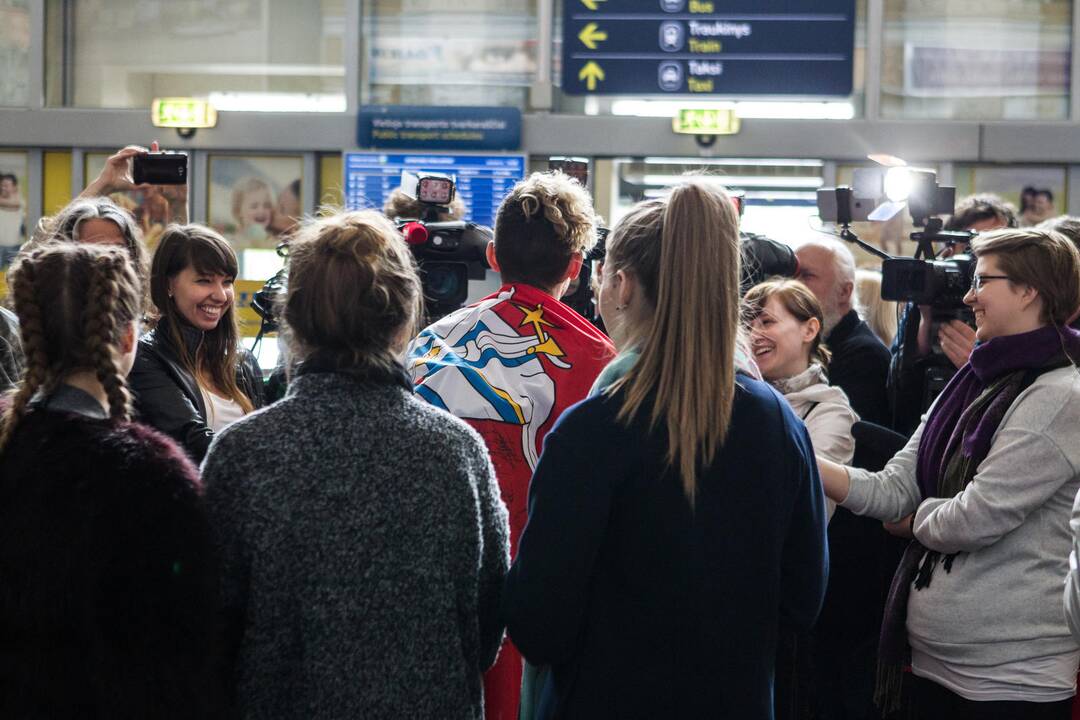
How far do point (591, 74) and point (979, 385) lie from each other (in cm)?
668

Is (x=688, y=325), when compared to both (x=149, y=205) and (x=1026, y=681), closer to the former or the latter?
(x=1026, y=681)

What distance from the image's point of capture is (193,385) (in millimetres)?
2727

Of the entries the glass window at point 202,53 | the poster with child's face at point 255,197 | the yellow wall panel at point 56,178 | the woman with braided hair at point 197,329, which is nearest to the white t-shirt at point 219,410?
the woman with braided hair at point 197,329

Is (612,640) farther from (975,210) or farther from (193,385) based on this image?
(975,210)

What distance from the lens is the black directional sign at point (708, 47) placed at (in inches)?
340

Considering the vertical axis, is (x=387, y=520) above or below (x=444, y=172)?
below

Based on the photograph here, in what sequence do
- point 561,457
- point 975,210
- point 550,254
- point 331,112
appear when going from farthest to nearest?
1. point 331,112
2. point 975,210
3. point 550,254
4. point 561,457

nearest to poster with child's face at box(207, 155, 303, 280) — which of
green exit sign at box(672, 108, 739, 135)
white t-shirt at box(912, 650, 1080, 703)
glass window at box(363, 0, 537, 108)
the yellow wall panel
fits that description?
glass window at box(363, 0, 537, 108)

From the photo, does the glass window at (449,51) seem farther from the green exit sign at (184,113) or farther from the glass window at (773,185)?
the glass window at (773,185)

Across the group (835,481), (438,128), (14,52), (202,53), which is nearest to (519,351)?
(835,481)

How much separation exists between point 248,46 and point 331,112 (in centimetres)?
105

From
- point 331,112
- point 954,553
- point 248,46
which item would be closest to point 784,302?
point 954,553

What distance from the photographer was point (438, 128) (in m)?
9.71

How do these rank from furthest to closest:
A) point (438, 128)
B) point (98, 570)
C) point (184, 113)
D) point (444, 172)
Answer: point (184, 113)
point (438, 128)
point (444, 172)
point (98, 570)
